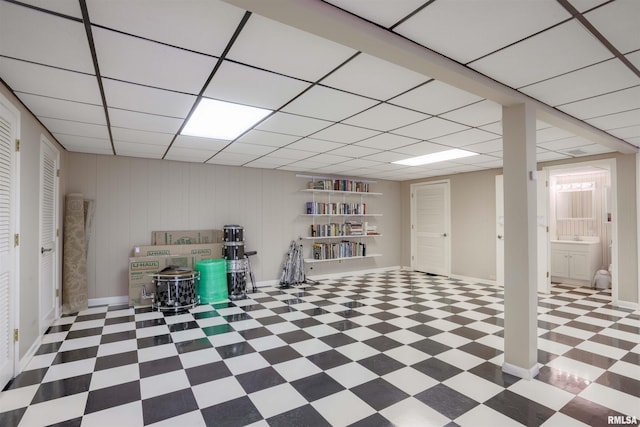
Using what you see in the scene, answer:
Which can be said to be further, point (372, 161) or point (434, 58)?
point (372, 161)

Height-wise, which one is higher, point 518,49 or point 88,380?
point 518,49

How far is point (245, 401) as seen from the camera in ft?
7.55

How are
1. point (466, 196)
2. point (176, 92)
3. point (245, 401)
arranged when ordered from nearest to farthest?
point (245, 401) < point (176, 92) < point (466, 196)

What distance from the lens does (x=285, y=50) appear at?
196cm

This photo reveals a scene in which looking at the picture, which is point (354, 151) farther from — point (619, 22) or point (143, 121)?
point (619, 22)

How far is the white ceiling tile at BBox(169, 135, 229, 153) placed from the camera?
4102mm

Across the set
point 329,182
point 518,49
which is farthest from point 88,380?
point 329,182

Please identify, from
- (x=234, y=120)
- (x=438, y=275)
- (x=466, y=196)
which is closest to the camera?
(x=234, y=120)

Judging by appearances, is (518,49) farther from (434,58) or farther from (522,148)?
(522,148)

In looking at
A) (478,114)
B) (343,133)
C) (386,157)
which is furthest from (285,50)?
(386,157)

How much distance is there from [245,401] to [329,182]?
17.1ft

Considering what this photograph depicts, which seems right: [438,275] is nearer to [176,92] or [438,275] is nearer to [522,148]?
[522,148]

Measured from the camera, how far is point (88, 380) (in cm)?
262

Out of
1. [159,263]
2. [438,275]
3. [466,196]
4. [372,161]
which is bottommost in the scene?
[438,275]
